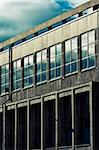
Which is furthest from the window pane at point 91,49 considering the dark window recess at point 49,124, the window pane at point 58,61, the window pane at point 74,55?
the dark window recess at point 49,124

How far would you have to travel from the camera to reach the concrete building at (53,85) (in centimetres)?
5484

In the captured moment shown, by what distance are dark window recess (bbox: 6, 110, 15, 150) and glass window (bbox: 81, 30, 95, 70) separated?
51.2ft

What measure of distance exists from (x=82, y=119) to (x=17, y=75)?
15813 mm

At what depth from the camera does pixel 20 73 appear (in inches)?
2709

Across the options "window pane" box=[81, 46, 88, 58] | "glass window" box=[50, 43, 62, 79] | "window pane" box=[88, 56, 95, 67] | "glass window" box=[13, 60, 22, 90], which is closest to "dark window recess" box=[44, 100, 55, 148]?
"glass window" box=[50, 43, 62, 79]

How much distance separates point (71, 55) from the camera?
192ft

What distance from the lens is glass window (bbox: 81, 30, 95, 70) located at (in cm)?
5503

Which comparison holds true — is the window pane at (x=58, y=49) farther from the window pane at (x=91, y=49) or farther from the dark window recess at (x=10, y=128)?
the dark window recess at (x=10, y=128)

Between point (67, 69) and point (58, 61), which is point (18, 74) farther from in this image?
point (67, 69)

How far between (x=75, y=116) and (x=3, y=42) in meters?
21.9

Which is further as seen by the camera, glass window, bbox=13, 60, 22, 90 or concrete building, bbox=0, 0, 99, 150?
glass window, bbox=13, 60, 22, 90

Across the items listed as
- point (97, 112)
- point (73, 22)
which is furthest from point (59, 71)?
point (97, 112)

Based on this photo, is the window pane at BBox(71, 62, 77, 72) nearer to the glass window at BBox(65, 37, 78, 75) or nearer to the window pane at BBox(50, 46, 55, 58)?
the glass window at BBox(65, 37, 78, 75)

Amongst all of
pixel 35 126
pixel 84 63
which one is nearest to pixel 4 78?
pixel 35 126
